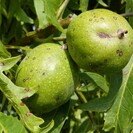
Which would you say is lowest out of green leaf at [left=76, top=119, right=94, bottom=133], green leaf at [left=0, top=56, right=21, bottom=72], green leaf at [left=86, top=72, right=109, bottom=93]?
green leaf at [left=76, top=119, right=94, bottom=133]

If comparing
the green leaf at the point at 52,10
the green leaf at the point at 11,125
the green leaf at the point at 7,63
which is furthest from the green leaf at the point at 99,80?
the green leaf at the point at 11,125

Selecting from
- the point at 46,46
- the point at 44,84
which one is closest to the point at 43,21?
the point at 46,46

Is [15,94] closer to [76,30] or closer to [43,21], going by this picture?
[76,30]

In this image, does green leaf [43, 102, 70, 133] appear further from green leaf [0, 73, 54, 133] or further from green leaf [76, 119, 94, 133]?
green leaf [76, 119, 94, 133]

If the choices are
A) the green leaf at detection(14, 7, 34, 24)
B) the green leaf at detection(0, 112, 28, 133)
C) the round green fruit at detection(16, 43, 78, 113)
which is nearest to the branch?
the green leaf at detection(14, 7, 34, 24)

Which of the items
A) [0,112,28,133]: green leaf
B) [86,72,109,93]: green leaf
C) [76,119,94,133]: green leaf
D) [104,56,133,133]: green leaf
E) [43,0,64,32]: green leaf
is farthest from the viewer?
[76,119,94,133]: green leaf

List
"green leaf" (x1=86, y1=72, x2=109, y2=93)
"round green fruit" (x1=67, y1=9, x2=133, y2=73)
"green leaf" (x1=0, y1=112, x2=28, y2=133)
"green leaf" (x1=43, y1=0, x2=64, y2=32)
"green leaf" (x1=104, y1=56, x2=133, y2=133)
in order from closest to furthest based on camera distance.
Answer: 1. "green leaf" (x1=0, y1=112, x2=28, y2=133)
2. "round green fruit" (x1=67, y1=9, x2=133, y2=73)
3. "green leaf" (x1=43, y1=0, x2=64, y2=32)
4. "green leaf" (x1=104, y1=56, x2=133, y2=133)
5. "green leaf" (x1=86, y1=72, x2=109, y2=93)
